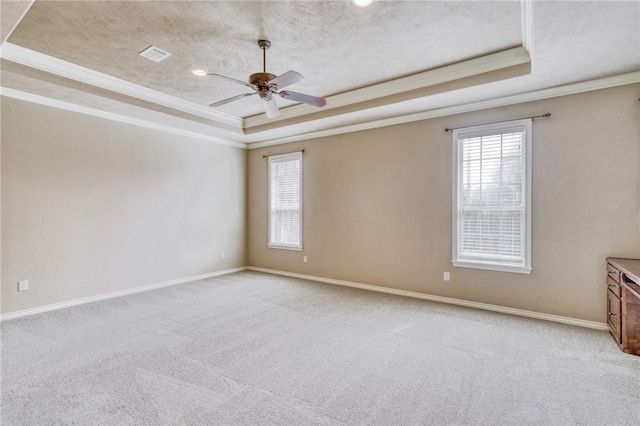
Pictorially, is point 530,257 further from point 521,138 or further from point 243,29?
point 243,29

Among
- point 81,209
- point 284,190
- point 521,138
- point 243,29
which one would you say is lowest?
point 81,209

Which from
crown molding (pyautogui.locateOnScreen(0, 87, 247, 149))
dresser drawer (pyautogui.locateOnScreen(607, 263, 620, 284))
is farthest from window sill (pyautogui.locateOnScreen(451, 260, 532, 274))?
crown molding (pyautogui.locateOnScreen(0, 87, 247, 149))

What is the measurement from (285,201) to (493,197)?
3715 millimetres

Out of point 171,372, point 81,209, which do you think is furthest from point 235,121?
point 171,372

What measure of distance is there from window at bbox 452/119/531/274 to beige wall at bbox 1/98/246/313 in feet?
14.6

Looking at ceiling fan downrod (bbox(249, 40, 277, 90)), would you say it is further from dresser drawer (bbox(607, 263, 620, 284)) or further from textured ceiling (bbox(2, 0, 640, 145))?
dresser drawer (bbox(607, 263, 620, 284))

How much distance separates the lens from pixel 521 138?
3.84 metres

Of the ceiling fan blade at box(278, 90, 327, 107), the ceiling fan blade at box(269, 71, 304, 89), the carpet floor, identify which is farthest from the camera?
the ceiling fan blade at box(278, 90, 327, 107)

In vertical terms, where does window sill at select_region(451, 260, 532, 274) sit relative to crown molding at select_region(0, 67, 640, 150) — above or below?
below

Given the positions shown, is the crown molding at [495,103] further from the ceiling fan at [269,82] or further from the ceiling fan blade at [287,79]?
the ceiling fan blade at [287,79]

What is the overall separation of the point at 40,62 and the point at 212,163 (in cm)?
300

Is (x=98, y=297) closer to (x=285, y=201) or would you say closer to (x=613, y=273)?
(x=285, y=201)

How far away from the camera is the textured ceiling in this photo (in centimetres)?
252

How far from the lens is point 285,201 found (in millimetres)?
6289
